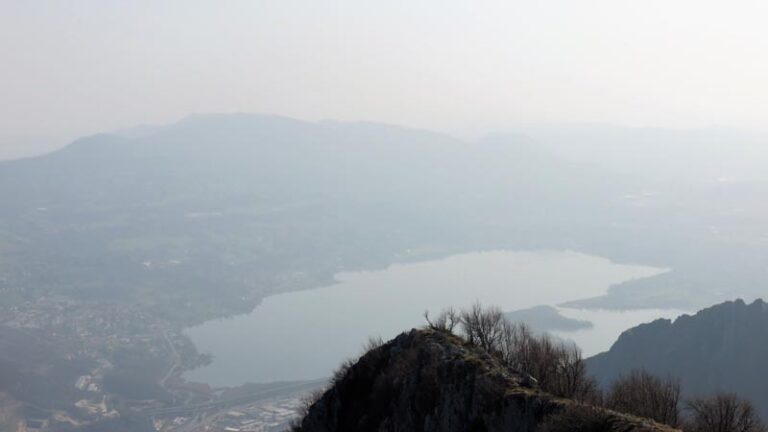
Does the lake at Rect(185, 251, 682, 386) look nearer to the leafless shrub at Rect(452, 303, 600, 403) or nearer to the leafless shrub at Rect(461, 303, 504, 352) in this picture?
the leafless shrub at Rect(461, 303, 504, 352)

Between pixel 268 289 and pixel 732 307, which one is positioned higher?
pixel 732 307

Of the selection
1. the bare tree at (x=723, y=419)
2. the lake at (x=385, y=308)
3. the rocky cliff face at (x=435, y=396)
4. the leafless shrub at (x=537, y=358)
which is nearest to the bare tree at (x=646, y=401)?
the leafless shrub at (x=537, y=358)

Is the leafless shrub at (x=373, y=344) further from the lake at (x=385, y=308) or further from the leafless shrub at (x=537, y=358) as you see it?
the lake at (x=385, y=308)

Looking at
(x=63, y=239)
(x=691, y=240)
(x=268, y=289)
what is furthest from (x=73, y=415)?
(x=691, y=240)

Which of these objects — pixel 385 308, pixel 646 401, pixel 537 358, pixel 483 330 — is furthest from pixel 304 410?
pixel 385 308

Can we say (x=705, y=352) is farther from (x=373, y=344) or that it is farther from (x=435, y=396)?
(x=435, y=396)

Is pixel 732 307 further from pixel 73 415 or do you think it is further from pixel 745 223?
pixel 745 223
